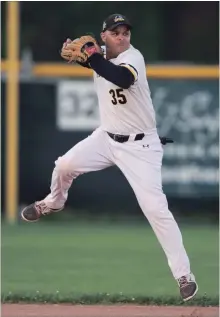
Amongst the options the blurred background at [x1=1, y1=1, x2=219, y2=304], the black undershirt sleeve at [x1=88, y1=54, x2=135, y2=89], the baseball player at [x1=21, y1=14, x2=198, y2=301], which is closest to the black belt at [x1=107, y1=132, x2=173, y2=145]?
the baseball player at [x1=21, y1=14, x2=198, y2=301]

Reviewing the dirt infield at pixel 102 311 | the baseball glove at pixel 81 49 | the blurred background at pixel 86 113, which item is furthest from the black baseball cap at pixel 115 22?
the blurred background at pixel 86 113

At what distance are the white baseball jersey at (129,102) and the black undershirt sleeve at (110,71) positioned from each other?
200 millimetres

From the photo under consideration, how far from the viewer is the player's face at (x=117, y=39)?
7.23 metres

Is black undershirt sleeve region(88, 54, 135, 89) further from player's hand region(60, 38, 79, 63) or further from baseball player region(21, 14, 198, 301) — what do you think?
player's hand region(60, 38, 79, 63)

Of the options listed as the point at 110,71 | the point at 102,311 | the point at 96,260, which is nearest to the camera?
the point at 110,71

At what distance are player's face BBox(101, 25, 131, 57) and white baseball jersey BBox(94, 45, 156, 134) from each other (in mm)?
49

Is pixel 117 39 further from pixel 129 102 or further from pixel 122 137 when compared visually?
pixel 122 137

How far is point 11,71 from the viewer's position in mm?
14188

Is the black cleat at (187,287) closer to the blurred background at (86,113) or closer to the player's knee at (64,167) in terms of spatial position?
the player's knee at (64,167)

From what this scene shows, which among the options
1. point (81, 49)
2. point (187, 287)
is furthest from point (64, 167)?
point (187, 287)

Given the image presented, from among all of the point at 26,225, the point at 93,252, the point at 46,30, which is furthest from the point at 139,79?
the point at 46,30

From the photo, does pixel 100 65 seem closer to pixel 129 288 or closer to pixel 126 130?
pixel 126 130

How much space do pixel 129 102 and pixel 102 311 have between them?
151 centimetres

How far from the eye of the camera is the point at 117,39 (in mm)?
7250
